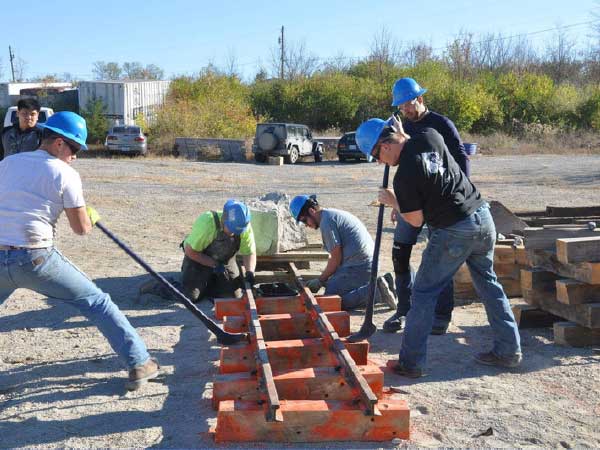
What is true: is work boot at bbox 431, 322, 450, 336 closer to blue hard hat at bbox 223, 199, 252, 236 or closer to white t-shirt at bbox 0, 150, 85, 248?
blue hard hat at bbox 223, 199, 252, 236

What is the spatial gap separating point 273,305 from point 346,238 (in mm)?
988

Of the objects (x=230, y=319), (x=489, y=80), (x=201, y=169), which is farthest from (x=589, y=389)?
(x=489, y=80)

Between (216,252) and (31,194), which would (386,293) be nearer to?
(216,252)

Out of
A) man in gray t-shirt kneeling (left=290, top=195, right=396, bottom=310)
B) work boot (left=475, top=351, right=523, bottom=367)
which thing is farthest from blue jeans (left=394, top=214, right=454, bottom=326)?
work boot (left=475, top=351, right=523, bottom=367)

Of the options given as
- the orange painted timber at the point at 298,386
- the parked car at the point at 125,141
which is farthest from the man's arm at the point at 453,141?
the parked car at the point at 125,141

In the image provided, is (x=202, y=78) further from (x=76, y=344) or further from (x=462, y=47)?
(x=76, y=344)

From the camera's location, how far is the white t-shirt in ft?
13.6

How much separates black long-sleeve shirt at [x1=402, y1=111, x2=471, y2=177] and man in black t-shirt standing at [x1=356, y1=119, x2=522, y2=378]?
0.86m

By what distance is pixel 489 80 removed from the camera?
44.5m

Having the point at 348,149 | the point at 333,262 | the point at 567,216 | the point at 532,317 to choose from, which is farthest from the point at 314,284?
the point at 348,149

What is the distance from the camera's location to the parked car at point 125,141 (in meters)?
28.7

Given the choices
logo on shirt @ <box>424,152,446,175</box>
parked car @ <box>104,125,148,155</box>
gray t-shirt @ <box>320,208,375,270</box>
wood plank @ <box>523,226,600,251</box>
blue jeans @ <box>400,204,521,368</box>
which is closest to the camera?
logo on shirt @ <box>424,152,446,175</box>

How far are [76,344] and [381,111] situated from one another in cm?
3835

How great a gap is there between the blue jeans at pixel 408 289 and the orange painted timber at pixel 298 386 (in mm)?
1691
